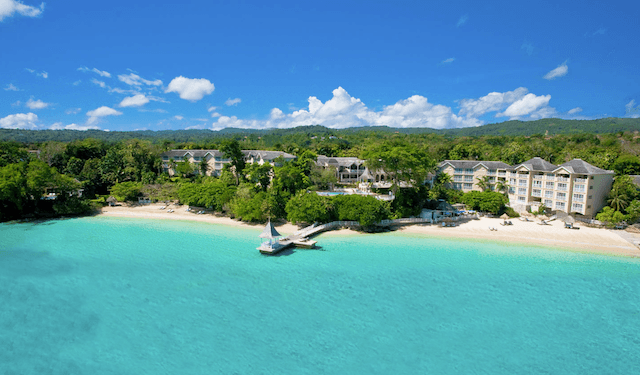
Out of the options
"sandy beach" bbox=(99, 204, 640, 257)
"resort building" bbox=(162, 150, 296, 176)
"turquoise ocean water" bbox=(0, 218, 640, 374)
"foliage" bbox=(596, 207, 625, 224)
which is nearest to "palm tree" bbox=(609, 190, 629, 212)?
"foliage" bbox=(596, 207, 625, 224)

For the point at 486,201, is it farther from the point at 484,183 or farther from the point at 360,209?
the point at 360,209

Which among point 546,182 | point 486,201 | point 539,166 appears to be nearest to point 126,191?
point 486,201

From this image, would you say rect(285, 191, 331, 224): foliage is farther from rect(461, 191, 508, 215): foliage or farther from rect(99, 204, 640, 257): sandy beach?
rect(461, 191, 508, 215): foliage

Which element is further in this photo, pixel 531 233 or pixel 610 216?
pixel 610 216

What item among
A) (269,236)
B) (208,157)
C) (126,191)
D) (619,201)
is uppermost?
(208,157)

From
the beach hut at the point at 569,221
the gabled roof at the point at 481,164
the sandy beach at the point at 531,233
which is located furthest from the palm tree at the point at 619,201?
the gabled roof at the point at 481,164

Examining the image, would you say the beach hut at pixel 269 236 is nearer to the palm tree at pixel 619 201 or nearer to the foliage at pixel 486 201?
the foliage at pixel 486 201
